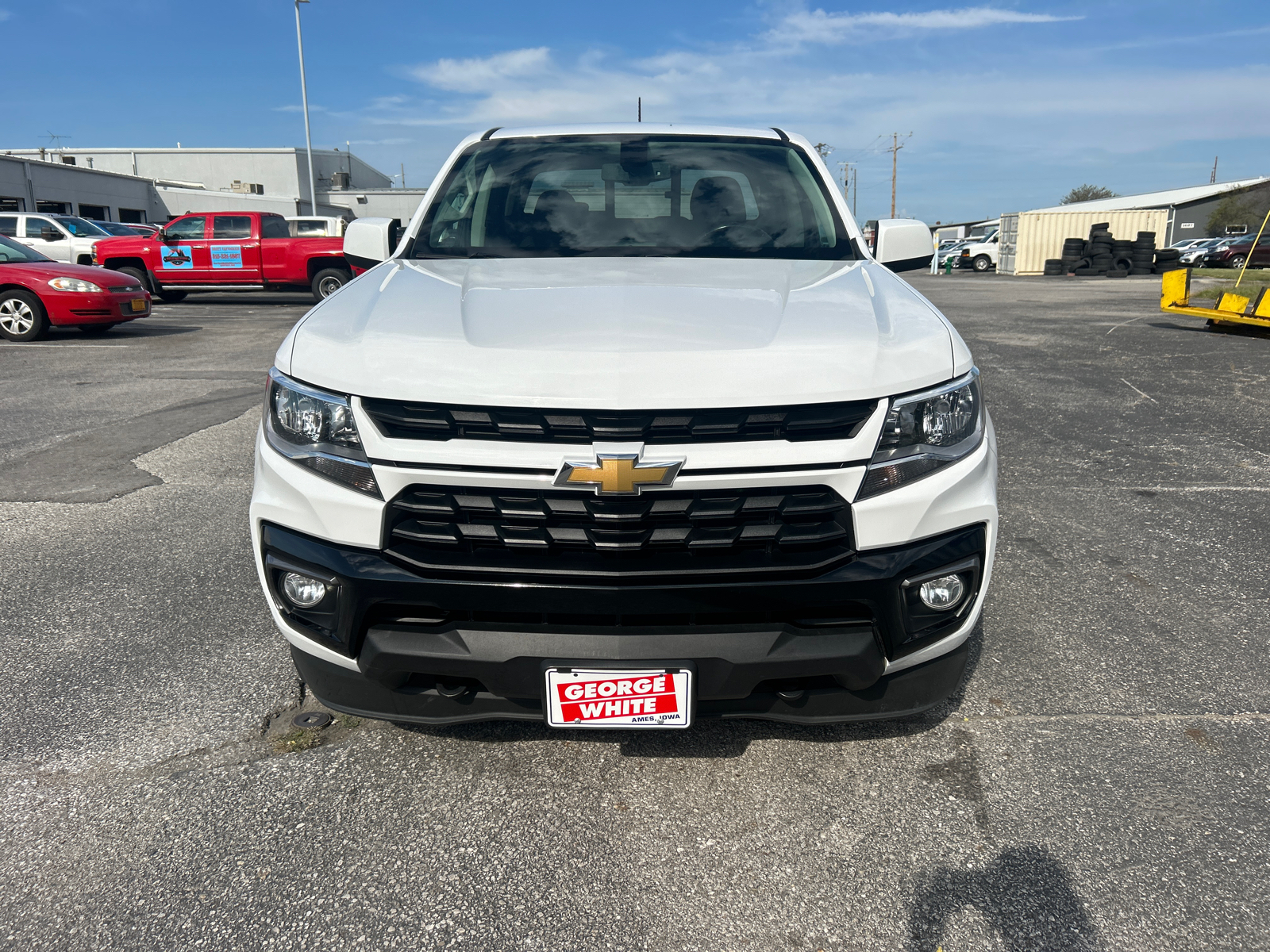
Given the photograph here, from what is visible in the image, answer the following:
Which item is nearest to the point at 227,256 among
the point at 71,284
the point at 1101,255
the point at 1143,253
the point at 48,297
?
the point at 71,284

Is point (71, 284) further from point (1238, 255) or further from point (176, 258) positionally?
point (1238, 255)

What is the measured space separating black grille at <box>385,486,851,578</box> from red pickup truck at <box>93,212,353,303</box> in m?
16.3

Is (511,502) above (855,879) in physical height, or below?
above

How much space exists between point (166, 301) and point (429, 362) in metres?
19.6

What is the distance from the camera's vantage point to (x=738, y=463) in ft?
6.37

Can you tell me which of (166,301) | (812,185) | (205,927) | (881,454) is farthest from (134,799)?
(166,301)

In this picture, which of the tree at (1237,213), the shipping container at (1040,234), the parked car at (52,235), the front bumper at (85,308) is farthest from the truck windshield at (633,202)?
the tree at (1237,213)

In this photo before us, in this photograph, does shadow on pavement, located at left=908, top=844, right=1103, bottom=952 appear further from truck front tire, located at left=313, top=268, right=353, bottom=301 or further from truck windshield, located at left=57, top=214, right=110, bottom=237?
truck windshield, located at left=57, top=214, right=110, bottom=237

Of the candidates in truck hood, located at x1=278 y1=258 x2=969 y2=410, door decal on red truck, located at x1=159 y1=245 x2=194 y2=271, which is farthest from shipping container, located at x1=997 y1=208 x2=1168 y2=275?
truck hood, located at x1=278 y1=258 x2=969 y2=410

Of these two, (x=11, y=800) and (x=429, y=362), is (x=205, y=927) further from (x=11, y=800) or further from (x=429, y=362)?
(x=429, y=362)

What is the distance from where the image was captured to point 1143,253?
31.6 metres

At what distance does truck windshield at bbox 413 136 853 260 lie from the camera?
10.3 ft

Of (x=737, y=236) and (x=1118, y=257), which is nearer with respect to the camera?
(x=737, y=236)

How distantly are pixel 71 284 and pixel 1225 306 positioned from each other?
587 inches
